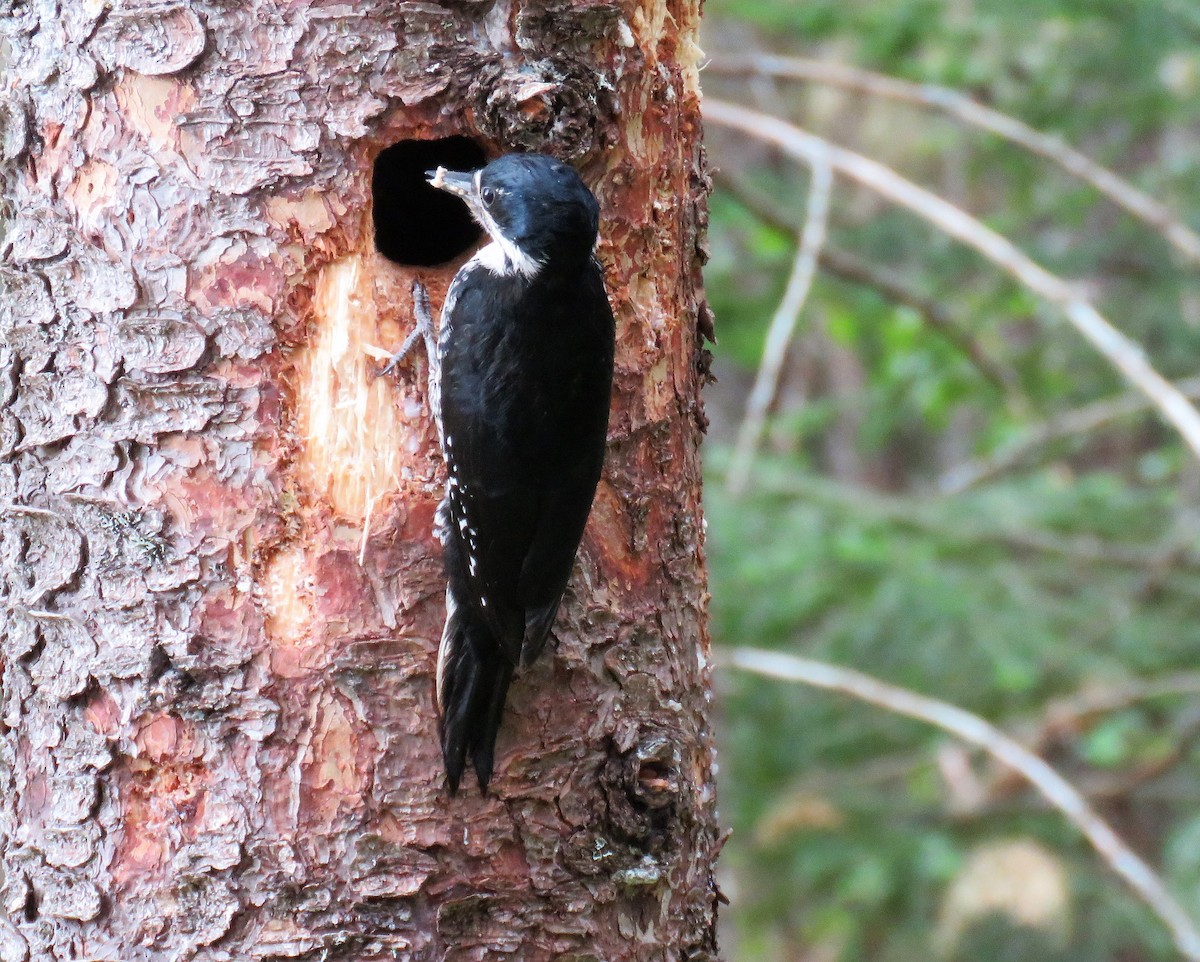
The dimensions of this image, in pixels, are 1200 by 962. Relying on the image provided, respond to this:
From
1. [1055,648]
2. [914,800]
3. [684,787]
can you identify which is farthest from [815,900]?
[684,787]

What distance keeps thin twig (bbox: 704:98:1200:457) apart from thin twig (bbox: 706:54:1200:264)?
0.62 feet

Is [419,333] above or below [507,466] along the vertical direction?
above

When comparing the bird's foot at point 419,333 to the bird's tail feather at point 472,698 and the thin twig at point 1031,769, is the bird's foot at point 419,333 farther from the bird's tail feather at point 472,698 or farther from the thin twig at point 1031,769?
the thin twig at point 1031,769

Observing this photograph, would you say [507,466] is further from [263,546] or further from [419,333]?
[263,546]

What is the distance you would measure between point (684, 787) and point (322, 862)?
669mm

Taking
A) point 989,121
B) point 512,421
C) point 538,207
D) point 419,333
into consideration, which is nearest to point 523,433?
point 512,421

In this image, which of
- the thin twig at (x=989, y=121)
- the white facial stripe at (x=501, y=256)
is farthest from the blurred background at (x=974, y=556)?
the white facial stripe at (x=501, y=256)

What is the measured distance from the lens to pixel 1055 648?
20.6 ft

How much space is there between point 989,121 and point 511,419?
2.25 metres

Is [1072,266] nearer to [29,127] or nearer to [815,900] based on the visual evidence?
[815,900]

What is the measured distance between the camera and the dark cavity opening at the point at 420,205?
108 inches

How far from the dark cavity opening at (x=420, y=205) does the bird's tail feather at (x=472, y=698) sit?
2.45 feet

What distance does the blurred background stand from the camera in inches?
243

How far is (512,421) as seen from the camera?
2605 mm
